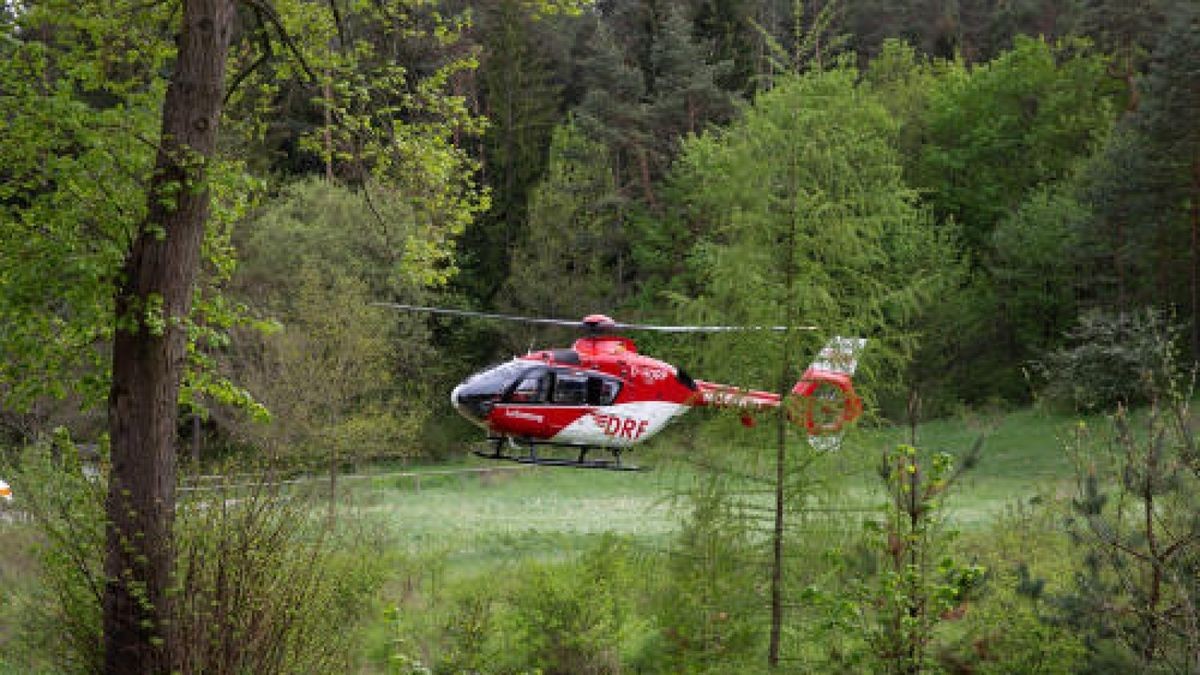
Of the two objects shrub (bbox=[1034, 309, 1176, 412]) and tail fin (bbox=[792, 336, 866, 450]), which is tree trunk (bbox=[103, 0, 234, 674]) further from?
shrub (bbox=[1034, 309, 1176, 412])

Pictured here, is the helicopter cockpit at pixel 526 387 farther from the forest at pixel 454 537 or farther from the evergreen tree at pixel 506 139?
the evergreen tree at pixel 506 139

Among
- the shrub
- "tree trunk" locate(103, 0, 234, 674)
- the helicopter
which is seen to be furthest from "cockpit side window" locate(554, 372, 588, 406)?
the shrub

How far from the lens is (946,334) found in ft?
117

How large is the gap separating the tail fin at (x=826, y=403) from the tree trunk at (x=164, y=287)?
14.6 feet

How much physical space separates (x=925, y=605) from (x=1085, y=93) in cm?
3972

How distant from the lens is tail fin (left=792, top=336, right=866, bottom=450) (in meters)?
8.55

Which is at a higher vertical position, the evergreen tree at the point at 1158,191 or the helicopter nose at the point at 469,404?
the evergreen tree at the point at 1158,191

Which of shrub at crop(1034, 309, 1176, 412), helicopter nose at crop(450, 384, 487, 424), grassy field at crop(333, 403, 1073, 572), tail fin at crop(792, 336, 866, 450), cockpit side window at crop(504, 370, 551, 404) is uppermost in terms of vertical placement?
tail fin at crop(792, 336, 866, 450)

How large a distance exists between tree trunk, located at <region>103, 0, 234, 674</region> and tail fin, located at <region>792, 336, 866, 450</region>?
444cm

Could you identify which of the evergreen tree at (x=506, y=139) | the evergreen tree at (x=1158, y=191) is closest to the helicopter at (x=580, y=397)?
the evergreen tree at (x=1158, y=191)

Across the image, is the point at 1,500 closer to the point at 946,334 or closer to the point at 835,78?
the point at 835,78

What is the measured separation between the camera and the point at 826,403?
340 inches

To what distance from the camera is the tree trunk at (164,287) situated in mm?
6848

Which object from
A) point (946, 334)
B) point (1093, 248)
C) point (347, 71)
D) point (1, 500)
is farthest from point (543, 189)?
point (347, 71)
